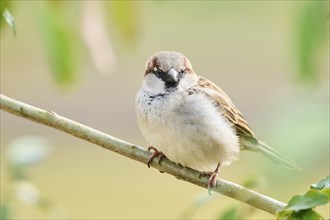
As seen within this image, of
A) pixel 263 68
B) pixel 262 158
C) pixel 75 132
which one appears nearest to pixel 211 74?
pixel 263 68

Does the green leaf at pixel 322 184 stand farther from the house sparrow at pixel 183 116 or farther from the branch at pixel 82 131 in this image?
the house sparrow at pixel 183 116

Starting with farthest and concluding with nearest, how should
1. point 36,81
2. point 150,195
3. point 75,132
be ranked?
point 36,81, point 150,195, point 75,132

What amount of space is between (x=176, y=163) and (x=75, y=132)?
0.69 meters

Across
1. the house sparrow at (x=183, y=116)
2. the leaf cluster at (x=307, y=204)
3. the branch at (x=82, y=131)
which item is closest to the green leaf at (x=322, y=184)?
the leaf cluster at (x=307, y=204)

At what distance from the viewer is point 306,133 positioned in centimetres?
92

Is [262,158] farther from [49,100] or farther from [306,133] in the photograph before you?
[49,100]

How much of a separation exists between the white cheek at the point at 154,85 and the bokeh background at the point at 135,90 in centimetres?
15

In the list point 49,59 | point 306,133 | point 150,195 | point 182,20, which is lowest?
point 306,133

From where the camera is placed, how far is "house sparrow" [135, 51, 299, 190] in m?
2.47

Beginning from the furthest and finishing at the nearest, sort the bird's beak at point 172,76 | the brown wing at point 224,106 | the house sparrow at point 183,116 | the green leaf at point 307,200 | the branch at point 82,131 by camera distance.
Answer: the brown wing at point 224,106 < the bird's beak at point 172,76 < the house sparrow at point 183,116 < the branch at point 82,131 < the green leaf at point 307,200

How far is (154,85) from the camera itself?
8.57 ft

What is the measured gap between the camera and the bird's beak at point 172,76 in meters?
2.59

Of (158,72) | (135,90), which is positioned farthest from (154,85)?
(135,90)

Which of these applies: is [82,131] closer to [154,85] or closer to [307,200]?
[307,200]
